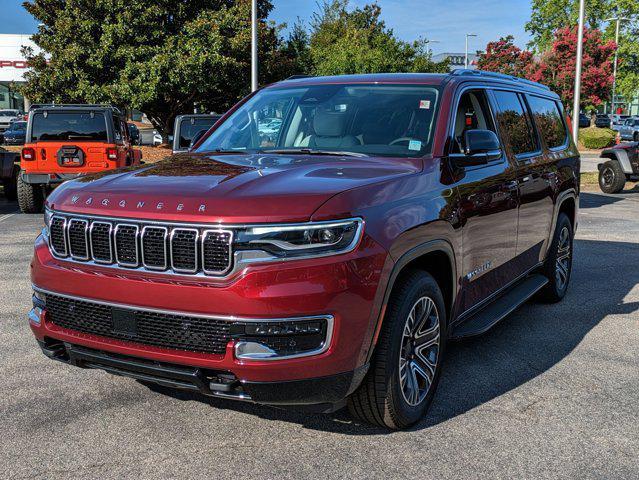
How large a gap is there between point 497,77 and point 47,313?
3689mm

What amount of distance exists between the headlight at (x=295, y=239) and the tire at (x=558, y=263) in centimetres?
378

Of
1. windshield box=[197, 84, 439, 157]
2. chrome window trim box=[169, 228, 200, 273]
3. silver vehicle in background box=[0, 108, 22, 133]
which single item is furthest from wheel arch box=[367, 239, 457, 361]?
silver vehicle in background box=[0, 108, 22, 133]

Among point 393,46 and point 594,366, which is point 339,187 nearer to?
point 594,366

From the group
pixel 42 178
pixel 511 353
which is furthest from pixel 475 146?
pixel 42 178

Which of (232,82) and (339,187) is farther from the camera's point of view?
(232,82)

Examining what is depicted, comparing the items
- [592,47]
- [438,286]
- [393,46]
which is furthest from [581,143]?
[438,286]

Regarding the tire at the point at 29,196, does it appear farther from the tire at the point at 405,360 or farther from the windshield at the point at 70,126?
the tire at the point at 405,360

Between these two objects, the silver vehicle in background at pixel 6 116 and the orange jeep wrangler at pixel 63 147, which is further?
the silver vehicle in background at pixel 6 116

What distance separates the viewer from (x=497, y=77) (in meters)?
5.36

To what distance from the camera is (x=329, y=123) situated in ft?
15.0

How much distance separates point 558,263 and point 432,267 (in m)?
2.99

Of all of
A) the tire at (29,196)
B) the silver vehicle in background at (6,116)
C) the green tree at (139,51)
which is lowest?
the tire at (29,196)

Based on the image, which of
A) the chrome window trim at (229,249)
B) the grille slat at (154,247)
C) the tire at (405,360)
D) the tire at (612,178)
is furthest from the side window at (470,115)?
the tire at (612,178)

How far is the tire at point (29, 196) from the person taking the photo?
13.5 metres
